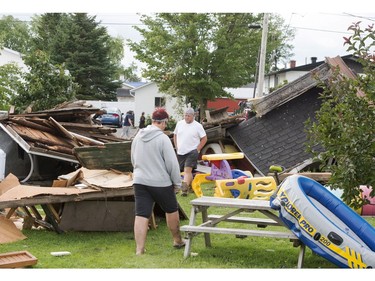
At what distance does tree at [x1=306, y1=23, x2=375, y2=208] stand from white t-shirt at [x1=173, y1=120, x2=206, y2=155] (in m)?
5.52

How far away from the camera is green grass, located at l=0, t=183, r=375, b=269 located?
22.9ft

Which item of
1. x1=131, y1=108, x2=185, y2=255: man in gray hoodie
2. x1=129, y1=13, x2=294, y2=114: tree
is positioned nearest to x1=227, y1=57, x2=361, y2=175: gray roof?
x1=131, y1=108, x2=185, y2=255: man in gray hoodie

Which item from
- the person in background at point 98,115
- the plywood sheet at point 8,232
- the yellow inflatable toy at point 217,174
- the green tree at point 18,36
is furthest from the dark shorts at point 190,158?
the green tree at point 18,36

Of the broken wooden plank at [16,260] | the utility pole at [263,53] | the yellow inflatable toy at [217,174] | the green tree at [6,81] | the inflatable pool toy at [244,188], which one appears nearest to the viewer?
the broken wooden plank at [16,260]

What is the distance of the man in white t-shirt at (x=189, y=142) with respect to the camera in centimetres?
1256

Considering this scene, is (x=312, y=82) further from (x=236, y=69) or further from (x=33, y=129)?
(x=236, y=69)

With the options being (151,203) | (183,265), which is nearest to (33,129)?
(151,203)

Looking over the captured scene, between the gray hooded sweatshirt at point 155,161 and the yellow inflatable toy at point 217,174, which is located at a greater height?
the gray hooded sweatshirt at point 155,161

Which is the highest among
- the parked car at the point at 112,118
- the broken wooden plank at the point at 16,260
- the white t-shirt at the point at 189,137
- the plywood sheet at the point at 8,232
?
the white t-shirt at the point at 189,137

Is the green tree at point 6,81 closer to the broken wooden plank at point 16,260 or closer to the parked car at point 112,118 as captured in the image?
the parked car at point 112,118

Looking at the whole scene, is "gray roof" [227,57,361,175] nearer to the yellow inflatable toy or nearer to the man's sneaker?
the yellow inflatable toy

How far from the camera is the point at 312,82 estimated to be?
1500cm

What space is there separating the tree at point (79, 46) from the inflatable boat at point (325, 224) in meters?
36.0

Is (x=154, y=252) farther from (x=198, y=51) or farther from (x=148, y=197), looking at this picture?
(x=198, y=51)
